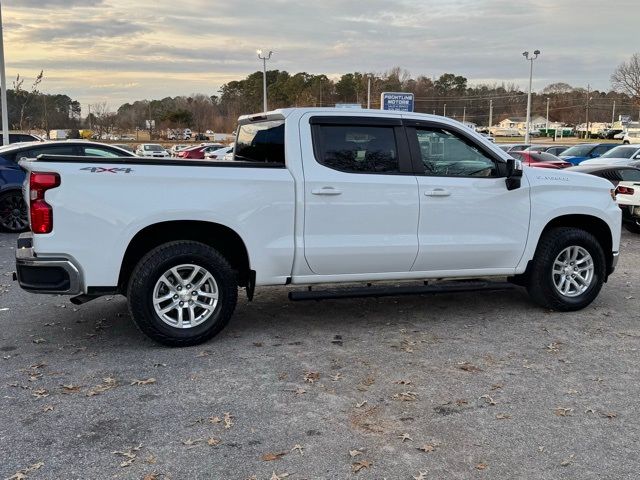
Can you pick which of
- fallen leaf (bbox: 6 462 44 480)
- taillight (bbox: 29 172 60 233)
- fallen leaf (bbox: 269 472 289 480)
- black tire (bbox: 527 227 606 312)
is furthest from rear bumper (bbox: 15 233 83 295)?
black tire (bbox: 527 227 606 312)

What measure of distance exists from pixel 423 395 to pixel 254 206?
2.07 metres

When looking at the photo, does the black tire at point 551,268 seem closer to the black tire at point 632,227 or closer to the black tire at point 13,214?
the black tire at point 632,227

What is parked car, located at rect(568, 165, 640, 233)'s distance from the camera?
1167 centimetres

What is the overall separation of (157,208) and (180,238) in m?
0.46

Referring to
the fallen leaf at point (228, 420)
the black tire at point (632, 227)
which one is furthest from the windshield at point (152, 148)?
the fallen leaf at point (228, 420)

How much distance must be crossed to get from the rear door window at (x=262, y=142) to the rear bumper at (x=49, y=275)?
1951 mm

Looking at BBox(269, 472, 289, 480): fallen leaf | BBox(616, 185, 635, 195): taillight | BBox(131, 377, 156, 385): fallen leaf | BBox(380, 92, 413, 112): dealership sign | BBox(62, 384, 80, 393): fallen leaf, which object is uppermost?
BBox(380, 92, 413, 112): dealership sign

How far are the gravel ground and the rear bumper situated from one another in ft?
1.99

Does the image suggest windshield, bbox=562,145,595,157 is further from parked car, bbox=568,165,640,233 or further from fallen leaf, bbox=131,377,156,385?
fallen leaf, bbox=131,377,156,385

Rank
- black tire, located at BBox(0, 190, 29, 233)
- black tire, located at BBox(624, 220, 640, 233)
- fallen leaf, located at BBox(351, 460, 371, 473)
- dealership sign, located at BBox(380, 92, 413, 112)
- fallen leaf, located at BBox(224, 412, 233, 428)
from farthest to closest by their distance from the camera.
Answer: dealership sign, located at BBox(380, 92, 413, 112) → black tire, located at BBox(624, 220, 640, 233) → black tire, located at BBox(0, 190, 29, 233) → fallen leaf, located at BBox(224, 412, 233, 428) → fallen leaf, located at BBox(351, 460, 371, 473)

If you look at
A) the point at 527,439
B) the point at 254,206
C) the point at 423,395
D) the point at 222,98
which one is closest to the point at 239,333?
the point at 254,206

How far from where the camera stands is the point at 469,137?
596 centimetres

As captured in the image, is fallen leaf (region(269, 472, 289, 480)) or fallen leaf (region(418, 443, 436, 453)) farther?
fallen leaf (region(418, 443, 436, 453))

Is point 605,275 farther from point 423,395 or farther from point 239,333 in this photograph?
point 239,333
